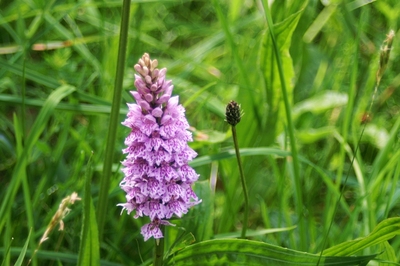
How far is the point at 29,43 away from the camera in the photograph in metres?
2.33

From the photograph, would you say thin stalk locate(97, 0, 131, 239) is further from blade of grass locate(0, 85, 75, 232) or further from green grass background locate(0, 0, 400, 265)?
blade of grass locate(0, 85, 75, 232)

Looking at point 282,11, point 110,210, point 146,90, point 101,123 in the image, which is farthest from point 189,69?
point 146,90

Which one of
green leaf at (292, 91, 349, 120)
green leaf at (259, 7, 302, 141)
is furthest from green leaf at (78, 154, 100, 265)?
green leaf at (292, 91, 349, 120)

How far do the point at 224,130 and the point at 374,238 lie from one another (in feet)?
4.35

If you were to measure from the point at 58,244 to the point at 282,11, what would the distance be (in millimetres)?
1251

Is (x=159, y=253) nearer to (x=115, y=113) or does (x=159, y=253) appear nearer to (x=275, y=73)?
(x=115, y=113)

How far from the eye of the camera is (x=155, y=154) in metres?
1.50

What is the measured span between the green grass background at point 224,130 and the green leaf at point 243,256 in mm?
46

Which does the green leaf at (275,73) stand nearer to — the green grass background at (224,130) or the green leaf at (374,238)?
the green grass background at (224,130)

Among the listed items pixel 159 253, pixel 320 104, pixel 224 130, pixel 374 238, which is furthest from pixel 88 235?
pixel 320 104

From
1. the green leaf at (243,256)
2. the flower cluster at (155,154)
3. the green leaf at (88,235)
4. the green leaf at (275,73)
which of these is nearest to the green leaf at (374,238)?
the green leaf at (243,256)

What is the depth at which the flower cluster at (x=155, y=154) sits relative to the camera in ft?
4.94

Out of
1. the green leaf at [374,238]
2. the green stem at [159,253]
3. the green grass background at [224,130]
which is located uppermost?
the green grass background at [224,130]

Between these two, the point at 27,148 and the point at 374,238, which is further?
the point at 27,148
